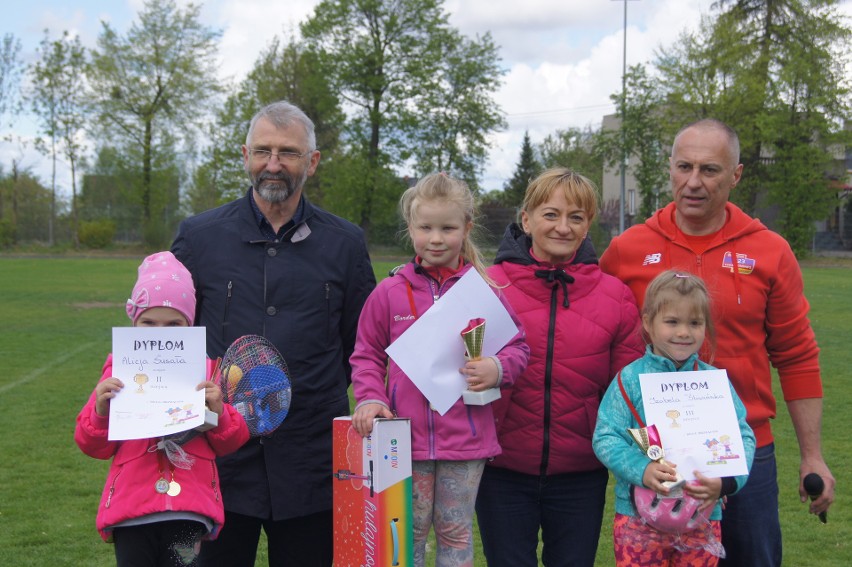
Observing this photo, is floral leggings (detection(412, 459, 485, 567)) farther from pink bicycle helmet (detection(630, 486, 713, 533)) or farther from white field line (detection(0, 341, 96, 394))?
white field line (detection(0, 341, 96, 394))

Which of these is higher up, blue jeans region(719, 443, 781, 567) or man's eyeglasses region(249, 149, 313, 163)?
man's eyeglasses region(249, 149, 313, 163)

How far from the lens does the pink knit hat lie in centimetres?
318

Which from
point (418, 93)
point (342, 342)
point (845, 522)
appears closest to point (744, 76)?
point (418, 93)

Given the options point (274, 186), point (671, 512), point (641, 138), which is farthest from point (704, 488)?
point (641, 138)

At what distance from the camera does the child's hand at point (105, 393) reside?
3.01m

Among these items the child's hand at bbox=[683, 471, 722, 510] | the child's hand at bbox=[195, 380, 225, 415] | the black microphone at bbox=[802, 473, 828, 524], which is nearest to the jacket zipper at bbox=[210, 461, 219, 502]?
the child's hand at bbox=[195, 380, 225, 415]

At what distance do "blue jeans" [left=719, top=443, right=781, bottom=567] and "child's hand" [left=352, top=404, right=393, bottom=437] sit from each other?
144cm

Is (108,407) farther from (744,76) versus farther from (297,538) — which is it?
(744,76)

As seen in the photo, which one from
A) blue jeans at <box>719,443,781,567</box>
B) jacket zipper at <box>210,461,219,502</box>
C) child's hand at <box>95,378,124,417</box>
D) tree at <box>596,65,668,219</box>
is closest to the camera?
child's hand at <box>95,378,124,417</box>

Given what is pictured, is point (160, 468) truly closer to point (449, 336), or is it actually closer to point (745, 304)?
point (449, 336)

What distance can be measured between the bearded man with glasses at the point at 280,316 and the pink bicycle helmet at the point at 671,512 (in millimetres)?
1320

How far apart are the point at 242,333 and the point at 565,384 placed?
52.3 inches

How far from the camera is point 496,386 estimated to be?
10.8 feet

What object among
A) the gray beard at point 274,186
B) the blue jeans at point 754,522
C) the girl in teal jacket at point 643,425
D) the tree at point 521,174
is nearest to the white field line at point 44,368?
the gray beard at point 274,186
